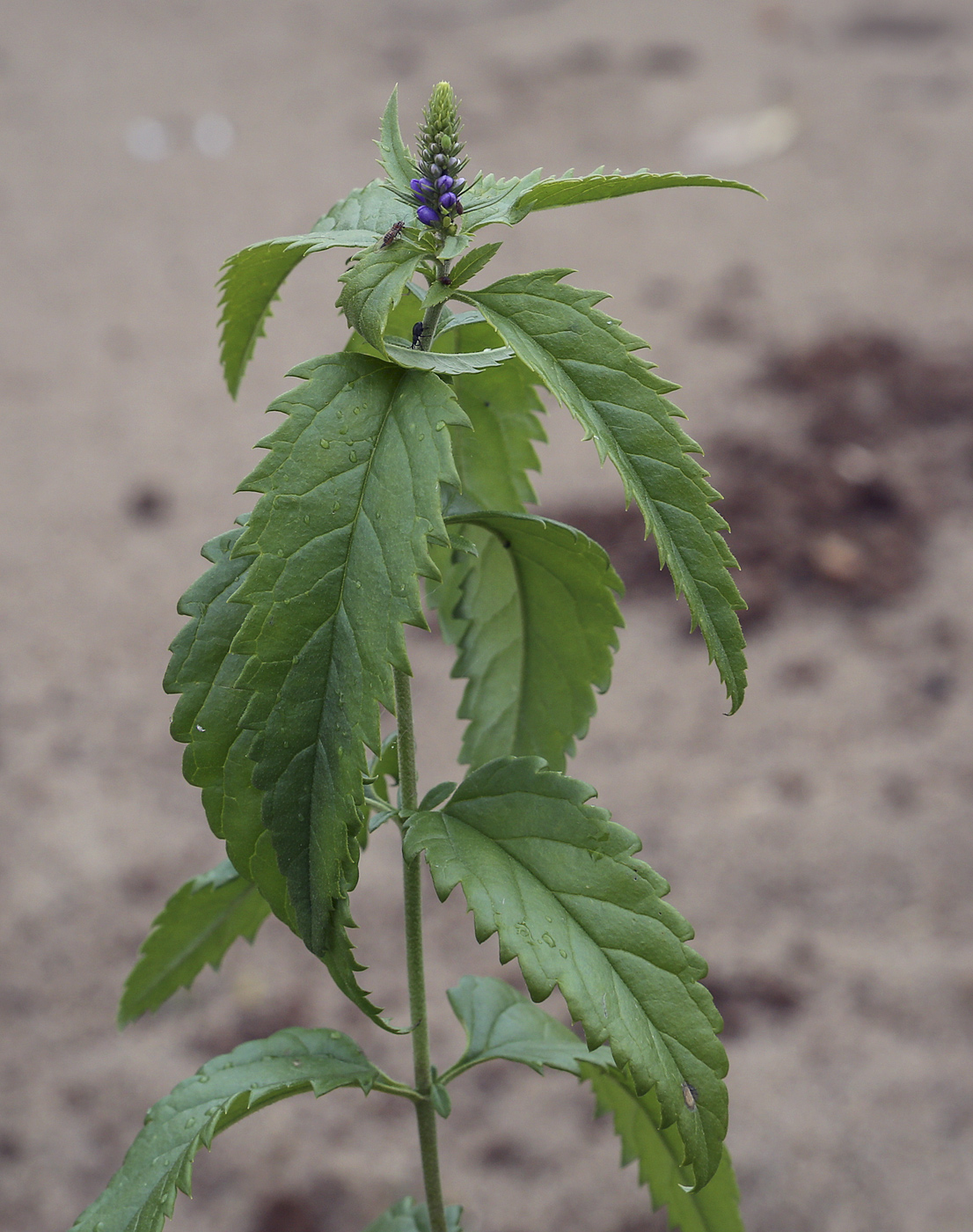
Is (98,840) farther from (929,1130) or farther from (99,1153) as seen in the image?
(929,1130)

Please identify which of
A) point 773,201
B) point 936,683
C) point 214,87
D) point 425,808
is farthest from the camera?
point 214,87

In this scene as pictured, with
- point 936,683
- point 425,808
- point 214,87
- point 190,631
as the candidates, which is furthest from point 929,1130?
point 214,87

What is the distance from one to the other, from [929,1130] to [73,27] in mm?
5485

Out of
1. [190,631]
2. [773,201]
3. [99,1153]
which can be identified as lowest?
[99,1153]

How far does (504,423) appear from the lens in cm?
112

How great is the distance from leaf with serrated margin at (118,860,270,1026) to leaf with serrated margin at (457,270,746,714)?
57 centimetres

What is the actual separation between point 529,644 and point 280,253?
398 mm

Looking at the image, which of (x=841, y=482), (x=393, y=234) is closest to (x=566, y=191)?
(x=393, y=234)

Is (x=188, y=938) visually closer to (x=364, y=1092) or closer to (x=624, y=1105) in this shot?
(x=364, y=1092)

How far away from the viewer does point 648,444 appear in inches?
33.9

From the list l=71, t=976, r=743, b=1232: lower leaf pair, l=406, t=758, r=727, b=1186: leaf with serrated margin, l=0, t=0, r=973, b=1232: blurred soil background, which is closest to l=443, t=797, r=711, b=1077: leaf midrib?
l=406, t=758, r=727, b=1186: leaf with serrated margin

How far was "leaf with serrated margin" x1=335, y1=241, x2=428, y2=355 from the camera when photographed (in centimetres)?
85

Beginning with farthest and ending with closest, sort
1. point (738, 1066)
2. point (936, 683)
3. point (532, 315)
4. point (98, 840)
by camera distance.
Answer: point (936, 683), point (98, 840), point (738, 1066), point (532, 315)

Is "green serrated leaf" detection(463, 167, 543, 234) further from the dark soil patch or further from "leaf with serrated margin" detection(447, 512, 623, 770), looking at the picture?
the dark soil patch
